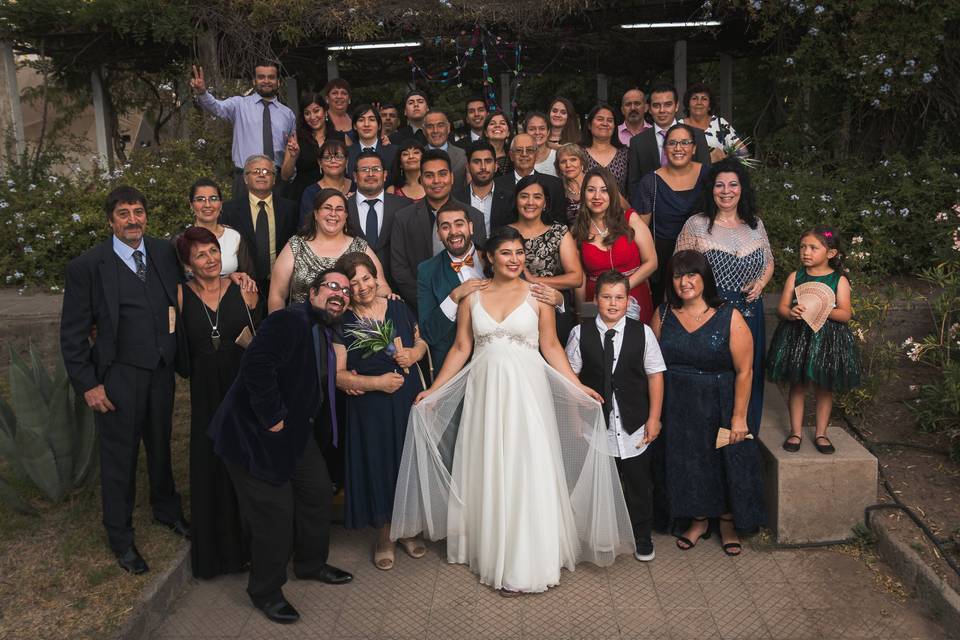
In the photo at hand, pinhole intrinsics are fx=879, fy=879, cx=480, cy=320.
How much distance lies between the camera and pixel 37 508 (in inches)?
209

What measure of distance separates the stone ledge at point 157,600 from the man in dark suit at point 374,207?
2172 millimetres

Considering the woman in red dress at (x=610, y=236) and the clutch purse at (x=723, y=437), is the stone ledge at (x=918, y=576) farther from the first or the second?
the woman in red dress at (x=610, y=236)

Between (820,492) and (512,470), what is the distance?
181cm

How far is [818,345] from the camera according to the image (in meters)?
5.02

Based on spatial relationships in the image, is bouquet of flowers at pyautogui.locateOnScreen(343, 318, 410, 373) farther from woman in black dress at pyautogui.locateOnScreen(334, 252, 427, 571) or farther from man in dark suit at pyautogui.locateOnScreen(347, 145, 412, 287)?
man in dark suit at pyautogui.locateOnScreen(347, 145, 412, 287)

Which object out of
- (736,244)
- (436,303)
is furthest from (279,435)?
(736,244)

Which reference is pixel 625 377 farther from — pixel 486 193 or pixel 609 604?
pixel 486 193

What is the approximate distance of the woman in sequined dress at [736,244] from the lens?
5.25 metres

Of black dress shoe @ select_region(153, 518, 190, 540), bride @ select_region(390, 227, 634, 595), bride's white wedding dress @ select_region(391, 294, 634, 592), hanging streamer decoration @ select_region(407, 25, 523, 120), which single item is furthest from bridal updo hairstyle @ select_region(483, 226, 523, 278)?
hanging streamer decoration @ select_region(407, 25, 523, 120)

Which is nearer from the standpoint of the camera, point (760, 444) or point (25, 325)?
point (760, 444)

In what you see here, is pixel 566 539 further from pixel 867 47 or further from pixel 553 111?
pixel 867 47

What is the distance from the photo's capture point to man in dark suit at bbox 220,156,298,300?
→ 5.87 metres

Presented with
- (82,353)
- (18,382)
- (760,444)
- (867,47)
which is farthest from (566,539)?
(867,47)

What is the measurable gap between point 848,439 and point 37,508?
4875mm
